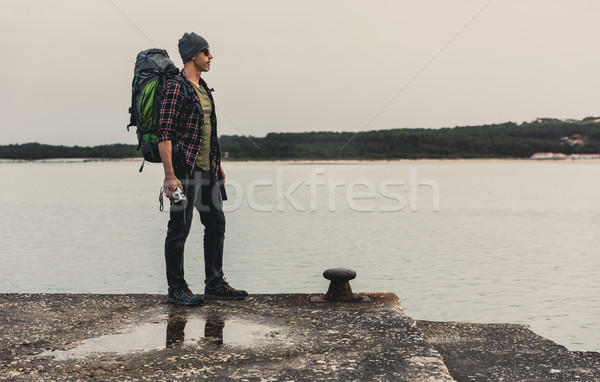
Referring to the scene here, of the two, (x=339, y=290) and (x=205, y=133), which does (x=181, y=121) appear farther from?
(x=339, y=290)

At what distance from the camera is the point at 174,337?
4.43m

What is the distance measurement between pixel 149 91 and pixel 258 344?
85.5 inches

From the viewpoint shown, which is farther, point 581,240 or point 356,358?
point 581,240

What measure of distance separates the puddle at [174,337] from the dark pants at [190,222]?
596mm

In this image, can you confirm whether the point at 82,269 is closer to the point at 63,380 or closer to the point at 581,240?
the point at 63,380

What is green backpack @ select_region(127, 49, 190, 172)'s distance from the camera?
507 cm

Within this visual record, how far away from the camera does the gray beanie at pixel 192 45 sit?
5145 mm

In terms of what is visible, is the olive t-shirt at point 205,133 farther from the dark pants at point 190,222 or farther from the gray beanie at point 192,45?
the gray beanie at point 192,45

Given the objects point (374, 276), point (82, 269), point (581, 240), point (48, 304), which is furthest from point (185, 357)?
point (581, 240)

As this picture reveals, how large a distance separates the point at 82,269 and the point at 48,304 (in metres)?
13.4

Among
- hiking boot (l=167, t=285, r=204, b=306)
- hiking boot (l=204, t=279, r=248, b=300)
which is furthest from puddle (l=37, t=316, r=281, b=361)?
hiking boot (l=204, t=279, r=248, b=300)

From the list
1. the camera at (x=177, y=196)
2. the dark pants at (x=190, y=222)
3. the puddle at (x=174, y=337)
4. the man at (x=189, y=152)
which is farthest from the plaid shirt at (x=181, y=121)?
the puddle at (x=174, y=337)

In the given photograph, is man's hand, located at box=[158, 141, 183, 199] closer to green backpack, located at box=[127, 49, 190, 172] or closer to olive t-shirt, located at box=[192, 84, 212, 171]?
green backpack, located at box=[127, 49, 190, 172]

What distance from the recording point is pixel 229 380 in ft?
11.9
